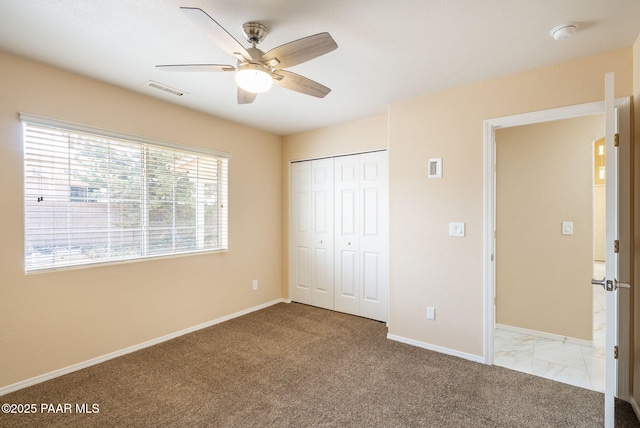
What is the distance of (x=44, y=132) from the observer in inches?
95.2

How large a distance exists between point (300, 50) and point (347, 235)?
269cm

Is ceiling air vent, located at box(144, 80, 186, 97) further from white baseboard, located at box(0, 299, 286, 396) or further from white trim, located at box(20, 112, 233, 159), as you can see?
white baseboard, located at box(0, 299, 286, 396)

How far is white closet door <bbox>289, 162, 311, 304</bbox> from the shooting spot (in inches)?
173

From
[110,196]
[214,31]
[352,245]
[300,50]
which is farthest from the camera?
[352,245]

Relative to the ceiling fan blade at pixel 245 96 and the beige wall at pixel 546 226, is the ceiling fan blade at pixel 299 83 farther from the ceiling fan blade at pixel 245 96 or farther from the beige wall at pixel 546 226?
the beige wall at pixel 546 226

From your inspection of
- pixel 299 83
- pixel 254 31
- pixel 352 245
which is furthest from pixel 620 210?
pixel 254 31

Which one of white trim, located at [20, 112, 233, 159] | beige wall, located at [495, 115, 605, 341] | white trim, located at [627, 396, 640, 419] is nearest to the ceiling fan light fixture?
white trim, located at [20, 112, 233, 159]

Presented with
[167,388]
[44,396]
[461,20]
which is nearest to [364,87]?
[461,20]

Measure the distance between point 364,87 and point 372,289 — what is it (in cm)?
236

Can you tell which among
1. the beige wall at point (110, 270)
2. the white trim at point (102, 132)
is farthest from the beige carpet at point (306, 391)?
the white trim at point (102, 132)

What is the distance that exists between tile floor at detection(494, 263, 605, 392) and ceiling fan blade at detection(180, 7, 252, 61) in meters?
3.15

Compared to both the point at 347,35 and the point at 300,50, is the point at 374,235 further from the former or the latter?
the point at 300,50

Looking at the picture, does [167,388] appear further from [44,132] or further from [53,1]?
[53,1]

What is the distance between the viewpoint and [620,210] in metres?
2.08
